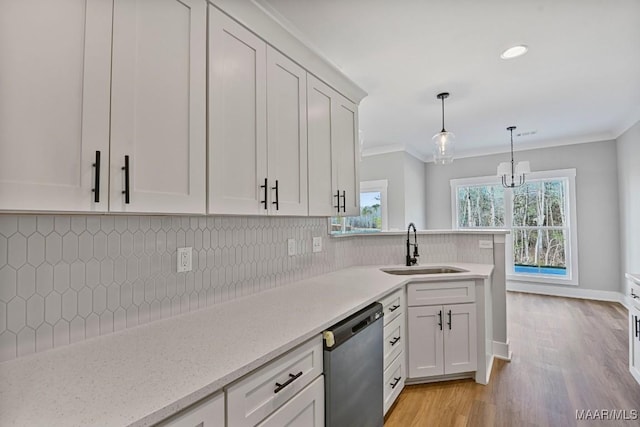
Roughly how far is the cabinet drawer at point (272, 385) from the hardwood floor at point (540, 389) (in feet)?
3.78

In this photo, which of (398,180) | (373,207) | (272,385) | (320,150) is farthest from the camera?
(373,207)

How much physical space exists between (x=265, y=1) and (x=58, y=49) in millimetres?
1421

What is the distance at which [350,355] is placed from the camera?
5.11 feet

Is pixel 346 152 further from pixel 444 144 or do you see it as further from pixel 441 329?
pixel 441 329

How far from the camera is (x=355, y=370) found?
160cm

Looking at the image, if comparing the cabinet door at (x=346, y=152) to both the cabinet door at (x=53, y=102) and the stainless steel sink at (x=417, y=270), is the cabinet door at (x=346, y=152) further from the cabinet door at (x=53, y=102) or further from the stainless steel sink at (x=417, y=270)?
the cabinet door at (x=53, y=102)

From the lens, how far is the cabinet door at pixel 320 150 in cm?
204

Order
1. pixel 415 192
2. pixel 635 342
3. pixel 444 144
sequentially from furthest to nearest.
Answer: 1. pixel 415 192
2. pixel 444 144
3. pixel 635 342

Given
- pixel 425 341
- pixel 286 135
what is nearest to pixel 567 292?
pixel 425 341

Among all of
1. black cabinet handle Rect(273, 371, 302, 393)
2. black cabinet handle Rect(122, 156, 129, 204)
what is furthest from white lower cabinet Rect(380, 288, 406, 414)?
black cabinet handle Rect(122, 156, 129, 204)

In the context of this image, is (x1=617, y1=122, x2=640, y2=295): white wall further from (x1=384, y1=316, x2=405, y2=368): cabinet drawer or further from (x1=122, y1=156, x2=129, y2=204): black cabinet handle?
(x1=122, y1=156, x2=129, y2=204): black cabinet handle

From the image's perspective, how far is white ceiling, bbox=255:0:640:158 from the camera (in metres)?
2.07

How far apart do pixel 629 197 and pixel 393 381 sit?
4724 mm

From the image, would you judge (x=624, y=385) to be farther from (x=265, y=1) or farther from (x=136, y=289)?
(x=265, y=1)
